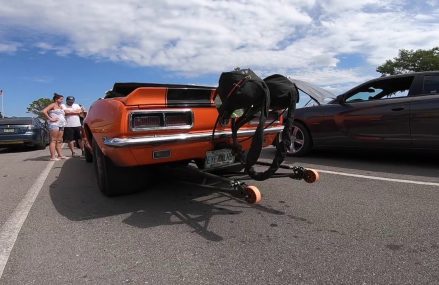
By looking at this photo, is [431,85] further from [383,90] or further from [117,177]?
[117,177]

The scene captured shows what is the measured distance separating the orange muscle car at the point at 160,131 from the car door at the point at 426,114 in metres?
2.76

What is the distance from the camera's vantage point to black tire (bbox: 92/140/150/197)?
446 cm

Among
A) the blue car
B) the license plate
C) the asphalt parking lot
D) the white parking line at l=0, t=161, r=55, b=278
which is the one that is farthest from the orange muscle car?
the blue car

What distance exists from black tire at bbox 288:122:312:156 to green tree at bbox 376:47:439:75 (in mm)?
31140

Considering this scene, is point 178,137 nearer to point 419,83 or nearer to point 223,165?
point 223,165

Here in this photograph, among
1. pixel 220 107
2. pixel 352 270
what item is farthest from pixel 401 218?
pixel 220 107

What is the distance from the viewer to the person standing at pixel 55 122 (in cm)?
903

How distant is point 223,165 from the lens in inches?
168

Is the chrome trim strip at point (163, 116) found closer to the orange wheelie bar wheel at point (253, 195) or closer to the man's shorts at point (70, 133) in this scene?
the orange wheelie bar wheel at point (253, 195)

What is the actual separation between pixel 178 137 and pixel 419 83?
4.02 m

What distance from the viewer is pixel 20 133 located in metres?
12.7

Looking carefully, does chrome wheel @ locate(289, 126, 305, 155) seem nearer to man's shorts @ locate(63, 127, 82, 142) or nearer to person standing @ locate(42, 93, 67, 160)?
person standing @ locate(42, 93, 67, 160)

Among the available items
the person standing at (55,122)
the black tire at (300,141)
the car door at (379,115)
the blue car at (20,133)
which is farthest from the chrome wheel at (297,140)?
the blue car at (20,133)

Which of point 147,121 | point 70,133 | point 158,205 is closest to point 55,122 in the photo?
point 70,133
